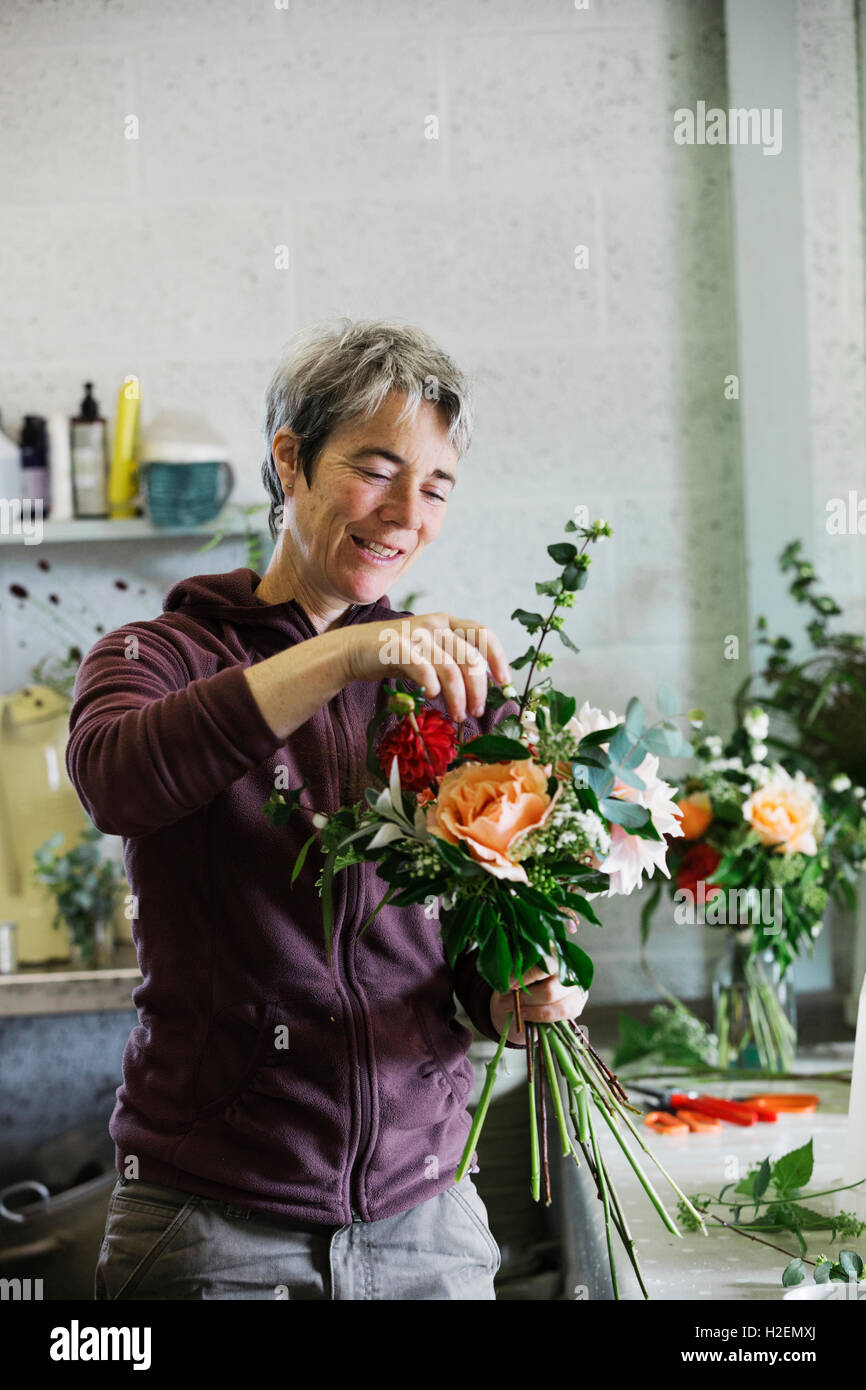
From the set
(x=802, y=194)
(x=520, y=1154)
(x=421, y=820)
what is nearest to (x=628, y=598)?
(x=802, y=194)

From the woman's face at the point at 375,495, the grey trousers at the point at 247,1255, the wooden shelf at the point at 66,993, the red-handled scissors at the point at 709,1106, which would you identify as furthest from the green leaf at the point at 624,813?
Answer: the wooden shelf at the point at 66,993

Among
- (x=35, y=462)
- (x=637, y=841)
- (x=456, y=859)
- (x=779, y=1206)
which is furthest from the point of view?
(x=35, y=462)

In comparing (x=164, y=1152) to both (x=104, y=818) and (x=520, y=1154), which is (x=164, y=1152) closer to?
(x=104, y=818)

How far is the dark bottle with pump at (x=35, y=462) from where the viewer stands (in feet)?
7.21

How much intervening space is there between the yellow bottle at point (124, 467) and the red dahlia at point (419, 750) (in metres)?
1.40

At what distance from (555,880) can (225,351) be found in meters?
1.62

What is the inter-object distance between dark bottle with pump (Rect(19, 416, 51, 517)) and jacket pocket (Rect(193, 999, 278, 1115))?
4.61 ft

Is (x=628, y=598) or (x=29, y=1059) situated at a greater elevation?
(x=628, y=598)

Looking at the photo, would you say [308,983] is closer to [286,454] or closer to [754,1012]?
[286,454]

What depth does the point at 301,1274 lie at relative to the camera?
1.03 m

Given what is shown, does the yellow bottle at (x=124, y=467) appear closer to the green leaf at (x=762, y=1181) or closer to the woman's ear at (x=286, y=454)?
the woman's ear at (x=286, y=454)

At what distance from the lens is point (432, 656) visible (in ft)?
3.13

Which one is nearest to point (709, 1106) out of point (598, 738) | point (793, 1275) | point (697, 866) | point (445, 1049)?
point (697, 866)

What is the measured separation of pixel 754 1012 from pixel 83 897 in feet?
3.76
